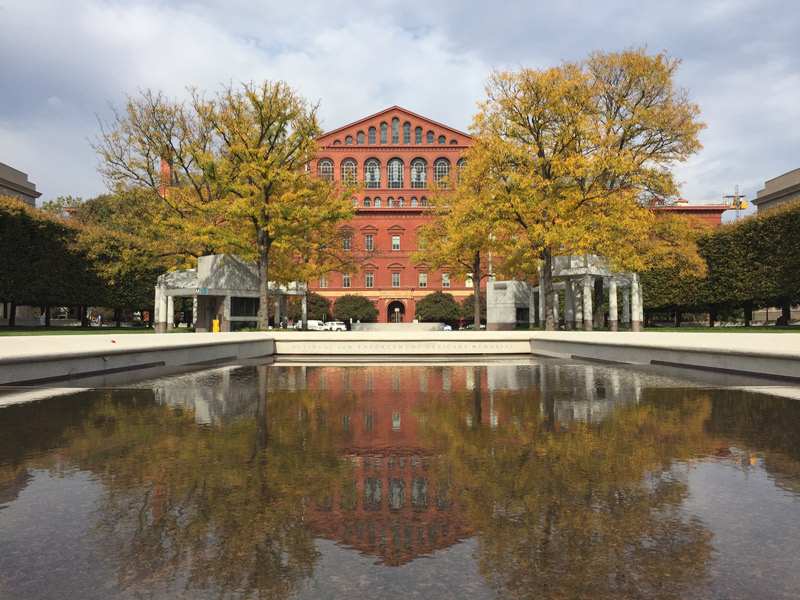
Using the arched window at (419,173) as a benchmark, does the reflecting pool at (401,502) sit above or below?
below

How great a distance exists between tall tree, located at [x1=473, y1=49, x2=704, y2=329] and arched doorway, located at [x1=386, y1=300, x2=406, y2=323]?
43274mm

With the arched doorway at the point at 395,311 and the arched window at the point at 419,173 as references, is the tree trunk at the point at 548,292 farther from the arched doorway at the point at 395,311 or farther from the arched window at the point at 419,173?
the arched window at the point at 419,173

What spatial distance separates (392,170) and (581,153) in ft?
169

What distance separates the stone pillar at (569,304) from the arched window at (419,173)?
46418mm

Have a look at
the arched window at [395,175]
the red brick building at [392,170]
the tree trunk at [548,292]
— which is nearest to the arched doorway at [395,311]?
the red brick building at [392,170]

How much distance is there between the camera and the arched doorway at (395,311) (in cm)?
7430

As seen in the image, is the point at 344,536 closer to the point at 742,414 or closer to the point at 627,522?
the point at 627,522

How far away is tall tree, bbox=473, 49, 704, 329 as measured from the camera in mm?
28172

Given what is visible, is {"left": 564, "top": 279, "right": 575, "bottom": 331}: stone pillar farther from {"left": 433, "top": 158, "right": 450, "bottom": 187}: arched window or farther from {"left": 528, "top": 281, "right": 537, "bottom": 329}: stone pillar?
{"left": 433, "top": 158, "right": 450, "bottom": 187}: arched window

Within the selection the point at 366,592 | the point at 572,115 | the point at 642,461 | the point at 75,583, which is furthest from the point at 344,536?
the point at 572,115

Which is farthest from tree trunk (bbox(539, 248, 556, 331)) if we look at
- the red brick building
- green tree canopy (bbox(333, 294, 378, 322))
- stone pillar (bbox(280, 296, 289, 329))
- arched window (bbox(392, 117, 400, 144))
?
arched window (bbox(392, 117, 400, 144))

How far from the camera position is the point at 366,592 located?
100.0 inches

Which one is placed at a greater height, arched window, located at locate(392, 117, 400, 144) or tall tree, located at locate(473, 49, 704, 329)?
arched window, located at locate(392, 117, 400, 144)

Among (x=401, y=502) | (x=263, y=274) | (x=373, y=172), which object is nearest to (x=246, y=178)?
(x=263, y=274)
